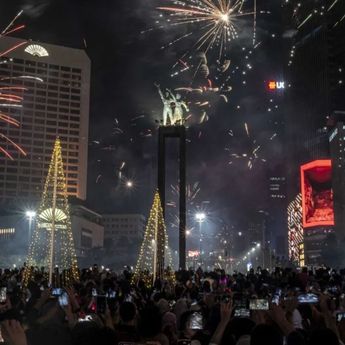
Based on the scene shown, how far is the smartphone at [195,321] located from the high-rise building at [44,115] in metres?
103

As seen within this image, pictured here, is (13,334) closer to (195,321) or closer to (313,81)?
(195,321)

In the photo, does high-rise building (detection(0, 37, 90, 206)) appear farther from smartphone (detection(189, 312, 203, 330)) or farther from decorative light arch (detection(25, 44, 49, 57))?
smartphone (detection(189, 312, 203, 330))

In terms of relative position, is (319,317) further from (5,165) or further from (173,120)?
(5,165)

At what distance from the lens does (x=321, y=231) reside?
95.2 meters

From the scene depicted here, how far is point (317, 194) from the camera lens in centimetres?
9138

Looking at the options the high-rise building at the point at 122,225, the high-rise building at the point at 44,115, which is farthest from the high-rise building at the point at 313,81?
the high-rise building at the point at 44,115

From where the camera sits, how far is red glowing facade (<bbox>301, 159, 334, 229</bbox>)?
89.7 m

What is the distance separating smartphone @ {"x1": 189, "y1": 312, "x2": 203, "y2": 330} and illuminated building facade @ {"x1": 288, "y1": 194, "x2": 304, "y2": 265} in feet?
335

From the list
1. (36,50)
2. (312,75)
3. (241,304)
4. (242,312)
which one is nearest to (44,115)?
(36,50)

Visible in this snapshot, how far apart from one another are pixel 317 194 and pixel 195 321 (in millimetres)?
87816

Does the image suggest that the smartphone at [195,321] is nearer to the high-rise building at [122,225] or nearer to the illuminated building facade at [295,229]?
the illuminated building facade at [295,229]

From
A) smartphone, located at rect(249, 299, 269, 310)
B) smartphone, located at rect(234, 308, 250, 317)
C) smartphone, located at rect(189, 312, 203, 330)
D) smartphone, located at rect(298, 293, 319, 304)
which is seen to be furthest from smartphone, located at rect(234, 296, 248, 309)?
smartphone, located at rect(298, 293, 319, 304)

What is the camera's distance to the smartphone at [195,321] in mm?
7062

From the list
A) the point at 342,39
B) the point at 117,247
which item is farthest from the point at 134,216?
the point at 342,39
